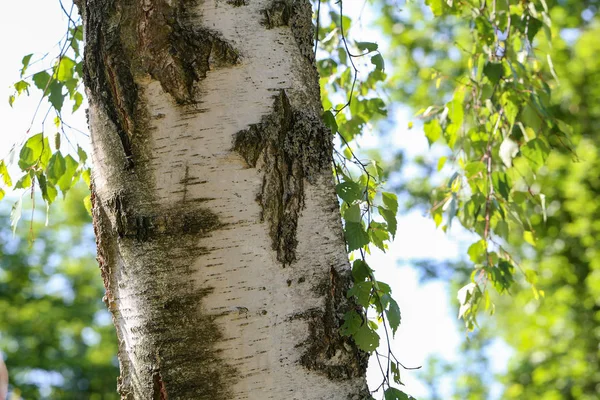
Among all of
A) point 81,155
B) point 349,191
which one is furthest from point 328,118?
point 81,155

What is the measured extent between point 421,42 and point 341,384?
323 inches

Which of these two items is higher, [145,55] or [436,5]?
[436,5]

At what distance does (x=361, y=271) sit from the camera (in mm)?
1119

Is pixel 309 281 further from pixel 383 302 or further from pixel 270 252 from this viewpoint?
pixel 383 302

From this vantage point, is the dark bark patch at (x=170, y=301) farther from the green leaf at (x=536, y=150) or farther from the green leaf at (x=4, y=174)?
the green leaf at (x=536, y=150)

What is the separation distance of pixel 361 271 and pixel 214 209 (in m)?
0.30

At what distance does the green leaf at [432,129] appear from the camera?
1.95 meters

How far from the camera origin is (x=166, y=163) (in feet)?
3.18

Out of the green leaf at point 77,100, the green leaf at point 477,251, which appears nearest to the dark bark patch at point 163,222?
the green leaf at point 77,100

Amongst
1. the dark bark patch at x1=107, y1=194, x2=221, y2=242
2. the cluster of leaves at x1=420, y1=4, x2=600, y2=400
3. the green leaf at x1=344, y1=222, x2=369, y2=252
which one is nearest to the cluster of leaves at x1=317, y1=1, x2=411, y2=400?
the green leaf at x1=344, y1=222, x2=369, y2=252

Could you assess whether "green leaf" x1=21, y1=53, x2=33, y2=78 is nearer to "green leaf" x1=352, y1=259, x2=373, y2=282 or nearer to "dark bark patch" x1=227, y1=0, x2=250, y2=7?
"dark bark patch" x1=227, y1=0, x2=250, y2=7

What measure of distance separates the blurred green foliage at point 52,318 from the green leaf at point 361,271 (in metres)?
8.70

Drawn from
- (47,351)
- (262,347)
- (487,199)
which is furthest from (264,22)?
(47,351)

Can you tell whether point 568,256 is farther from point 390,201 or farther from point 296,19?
point 296,19
